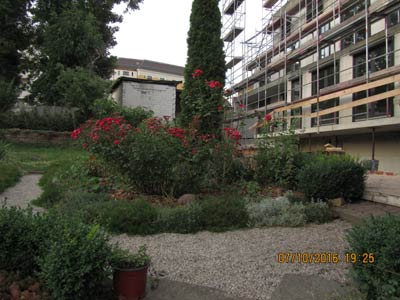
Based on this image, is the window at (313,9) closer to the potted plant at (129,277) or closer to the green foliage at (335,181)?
the green foliage at (335,181)

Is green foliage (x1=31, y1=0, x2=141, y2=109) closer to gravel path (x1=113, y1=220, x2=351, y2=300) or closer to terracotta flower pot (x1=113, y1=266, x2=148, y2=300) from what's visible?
gravel path (x1=113, y1=220, x2=351, y2=300)

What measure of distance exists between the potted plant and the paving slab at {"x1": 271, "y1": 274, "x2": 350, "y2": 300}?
102 cm

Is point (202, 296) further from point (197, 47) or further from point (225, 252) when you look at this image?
point (197, 47)

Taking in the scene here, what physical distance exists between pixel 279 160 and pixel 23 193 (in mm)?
5185

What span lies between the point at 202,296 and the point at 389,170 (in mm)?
9591

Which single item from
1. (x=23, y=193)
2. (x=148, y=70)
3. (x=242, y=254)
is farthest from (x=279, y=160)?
(x=148, y=70)

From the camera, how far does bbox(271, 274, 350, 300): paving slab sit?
262 centimetres

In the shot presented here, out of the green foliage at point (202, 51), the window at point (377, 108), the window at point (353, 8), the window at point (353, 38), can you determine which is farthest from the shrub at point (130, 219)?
the window at point (353, 8)

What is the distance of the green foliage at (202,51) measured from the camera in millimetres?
7738

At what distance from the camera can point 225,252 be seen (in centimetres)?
364

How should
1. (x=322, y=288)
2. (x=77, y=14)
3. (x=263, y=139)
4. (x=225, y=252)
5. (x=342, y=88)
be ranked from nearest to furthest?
(x=322, y=288) → (x=225, y=252) → (x=263, y=139) → (x=342, y=88) → (x=77, y=14)

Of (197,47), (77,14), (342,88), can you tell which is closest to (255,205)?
(197,47)

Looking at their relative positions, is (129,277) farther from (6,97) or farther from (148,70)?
(148,70)

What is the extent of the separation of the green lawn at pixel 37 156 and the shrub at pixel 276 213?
6.32 metres
